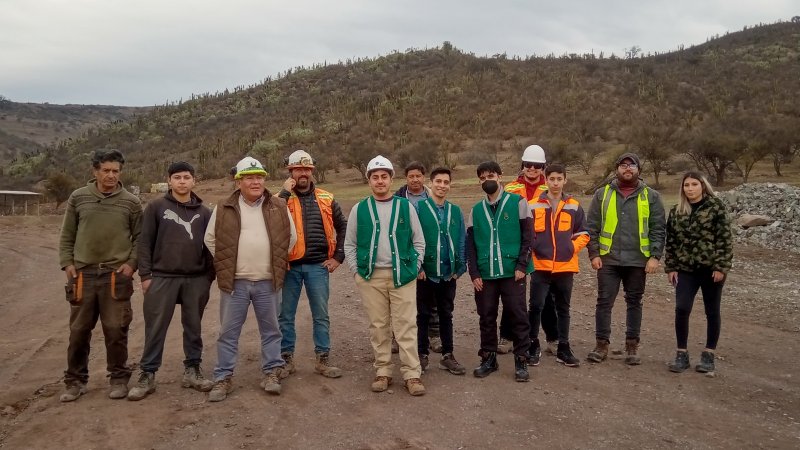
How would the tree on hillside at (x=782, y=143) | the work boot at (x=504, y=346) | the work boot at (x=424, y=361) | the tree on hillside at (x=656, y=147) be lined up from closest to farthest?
the work boot at (x=424, y=361) < the work boot at (x=504, y=346) < the tree on hillside at (x=782, y=143) < the tree on hillside at (x=656, y=147)

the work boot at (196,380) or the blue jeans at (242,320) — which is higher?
the blue jeans at (242,320)

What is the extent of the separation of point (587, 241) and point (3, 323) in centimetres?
747

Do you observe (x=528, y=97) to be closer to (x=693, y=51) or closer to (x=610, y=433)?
(x=693, y=51)

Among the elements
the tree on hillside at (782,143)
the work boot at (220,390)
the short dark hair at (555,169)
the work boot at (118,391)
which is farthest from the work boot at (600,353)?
the tree on hillside at (782,143)

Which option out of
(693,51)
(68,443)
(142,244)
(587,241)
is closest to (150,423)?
(68,443)

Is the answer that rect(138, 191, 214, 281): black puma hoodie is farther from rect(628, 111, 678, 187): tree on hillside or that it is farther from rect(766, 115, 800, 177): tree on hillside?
rect(766, 115, 800, 177): tree on hillside

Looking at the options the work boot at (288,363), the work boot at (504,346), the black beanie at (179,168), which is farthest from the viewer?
the work boot at (504,346)

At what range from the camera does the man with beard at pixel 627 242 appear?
5602mm

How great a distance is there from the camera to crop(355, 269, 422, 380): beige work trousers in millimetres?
4965

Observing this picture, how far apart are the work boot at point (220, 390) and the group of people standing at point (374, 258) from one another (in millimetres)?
12

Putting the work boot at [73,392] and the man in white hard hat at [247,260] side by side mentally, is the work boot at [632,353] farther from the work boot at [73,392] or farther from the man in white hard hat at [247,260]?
the work boot at [73,392]

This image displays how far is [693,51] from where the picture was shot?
61594mm

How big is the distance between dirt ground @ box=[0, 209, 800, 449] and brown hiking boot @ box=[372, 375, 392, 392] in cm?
8

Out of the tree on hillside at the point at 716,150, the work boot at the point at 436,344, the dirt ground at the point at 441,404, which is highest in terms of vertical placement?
the tree on hillside at the point at 716,150
